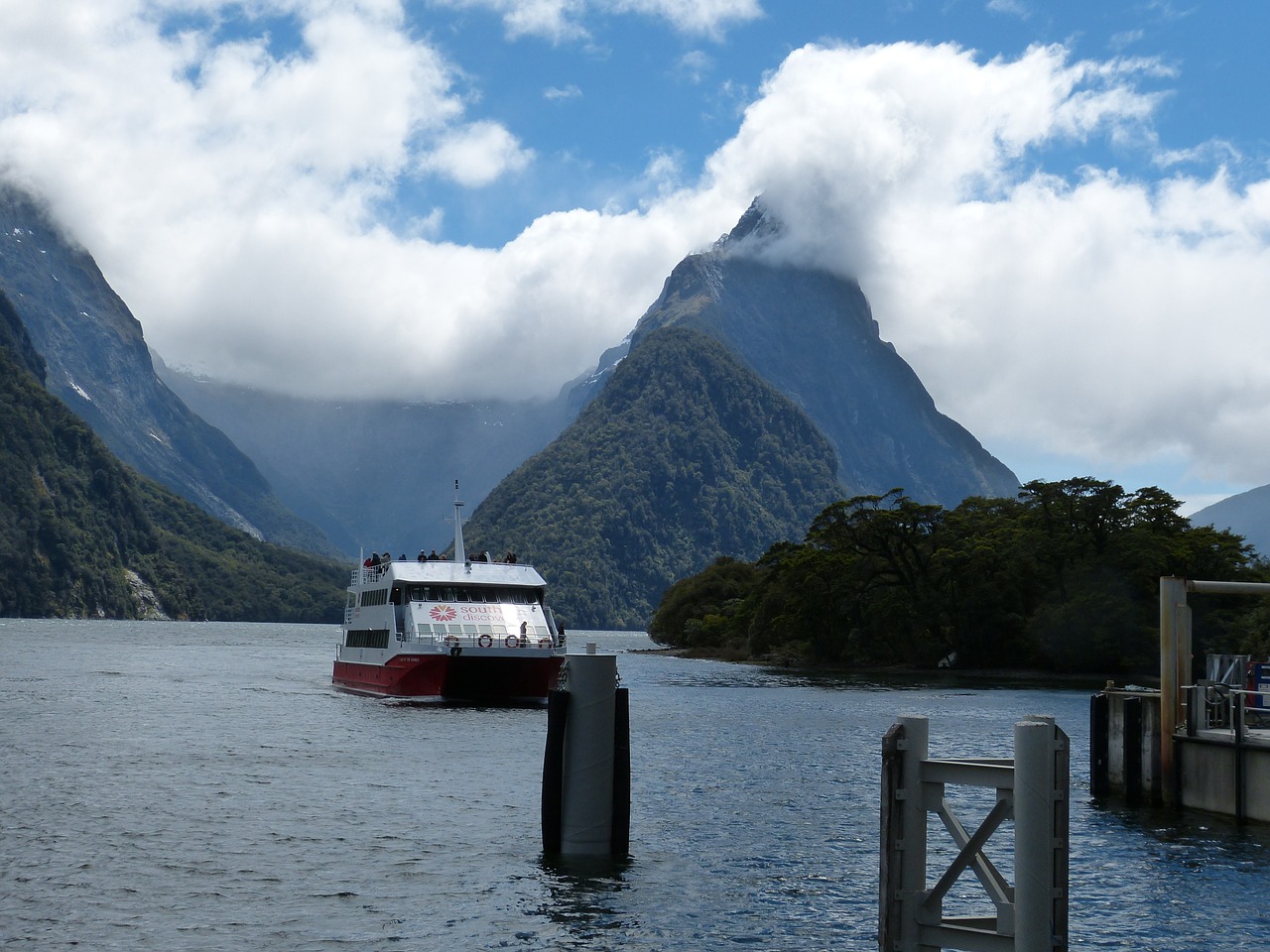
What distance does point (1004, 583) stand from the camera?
442ft

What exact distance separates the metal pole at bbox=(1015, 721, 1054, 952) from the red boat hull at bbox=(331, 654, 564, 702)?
174ft

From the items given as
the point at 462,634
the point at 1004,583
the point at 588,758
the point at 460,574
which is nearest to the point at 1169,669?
the point at 588,758

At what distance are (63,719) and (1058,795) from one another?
5605 centimetres

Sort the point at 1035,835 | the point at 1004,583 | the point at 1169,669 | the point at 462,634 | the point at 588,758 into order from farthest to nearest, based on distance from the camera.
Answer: the point at 1004,583 → the point at 462,634 → the point at 1169,669 → the point at 588,758 → the point at 1035,835

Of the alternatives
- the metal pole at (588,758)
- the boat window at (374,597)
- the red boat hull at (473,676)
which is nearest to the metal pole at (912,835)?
the metal pole at (588,758)

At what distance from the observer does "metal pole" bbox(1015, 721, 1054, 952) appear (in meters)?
13.4

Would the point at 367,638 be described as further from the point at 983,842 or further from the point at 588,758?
the point at 983,842

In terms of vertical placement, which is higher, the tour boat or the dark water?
the tour boat

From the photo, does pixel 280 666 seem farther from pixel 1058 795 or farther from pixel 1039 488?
pixel 1058 795

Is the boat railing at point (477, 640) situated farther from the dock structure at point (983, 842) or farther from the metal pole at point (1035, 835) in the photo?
the metal pole at point (1035, 835)

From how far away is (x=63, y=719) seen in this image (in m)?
60.2

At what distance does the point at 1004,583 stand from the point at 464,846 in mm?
113289

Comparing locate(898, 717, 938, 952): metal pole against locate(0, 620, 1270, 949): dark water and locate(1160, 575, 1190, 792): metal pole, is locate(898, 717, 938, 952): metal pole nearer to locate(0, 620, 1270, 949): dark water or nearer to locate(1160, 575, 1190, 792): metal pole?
locate(0, 620, 1270, 949): dark water

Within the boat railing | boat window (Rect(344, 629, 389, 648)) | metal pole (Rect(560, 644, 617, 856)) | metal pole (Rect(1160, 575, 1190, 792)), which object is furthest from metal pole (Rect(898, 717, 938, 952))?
boat window (Rect(344, 629, 389, 648))
